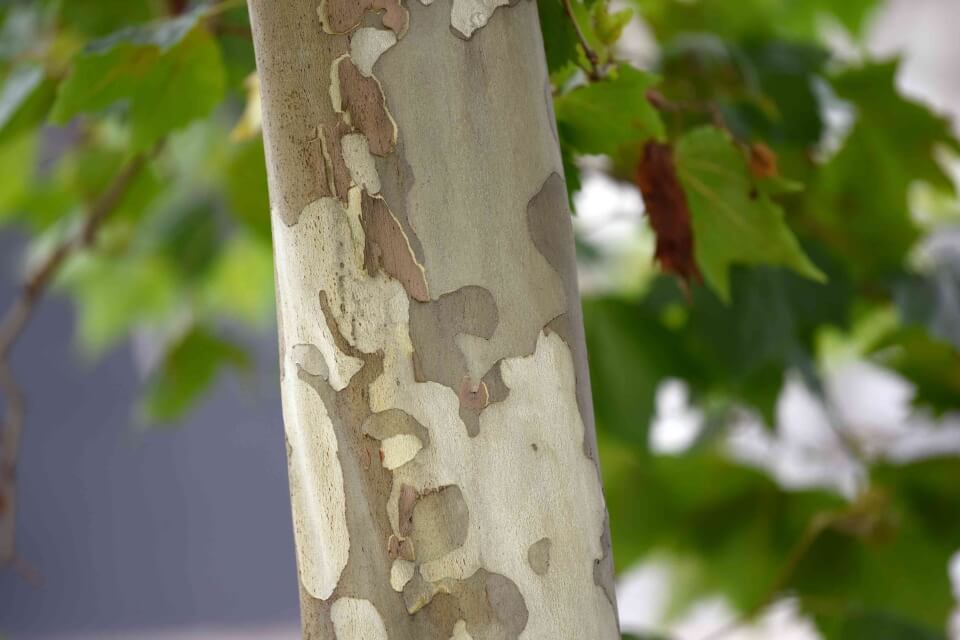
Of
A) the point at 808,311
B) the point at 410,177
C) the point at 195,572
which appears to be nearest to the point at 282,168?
the point at 410,177

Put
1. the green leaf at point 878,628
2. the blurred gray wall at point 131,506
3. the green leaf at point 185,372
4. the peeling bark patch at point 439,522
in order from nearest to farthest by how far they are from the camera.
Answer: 1. the peeling bark patch at point 439,522
2. the green leaf at point 878,628
3. the green leaf at point 185,372
4. the blurred gray wall at point 131,506

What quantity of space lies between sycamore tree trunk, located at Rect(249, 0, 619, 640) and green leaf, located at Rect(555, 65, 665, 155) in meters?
0.03

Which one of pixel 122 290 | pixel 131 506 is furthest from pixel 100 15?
pixel 131 506

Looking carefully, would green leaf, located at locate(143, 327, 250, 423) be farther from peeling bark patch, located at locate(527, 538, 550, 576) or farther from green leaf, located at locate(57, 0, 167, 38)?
peeling bark patch, located at locate(527, 538, 550, 576)

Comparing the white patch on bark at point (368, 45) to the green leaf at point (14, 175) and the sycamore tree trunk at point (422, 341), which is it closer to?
the sycamore tree trunk at point (422, 341)

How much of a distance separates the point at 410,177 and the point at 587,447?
3 cm

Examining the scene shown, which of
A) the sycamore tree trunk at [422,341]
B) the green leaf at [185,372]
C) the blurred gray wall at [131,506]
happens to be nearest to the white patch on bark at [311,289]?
the sycamore tree trunk at [422,341]

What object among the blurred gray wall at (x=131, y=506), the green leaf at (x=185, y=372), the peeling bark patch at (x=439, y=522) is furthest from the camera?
the blurred gray wall at (x=131, y=506)

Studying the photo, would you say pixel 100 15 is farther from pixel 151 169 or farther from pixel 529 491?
pixel 529 491

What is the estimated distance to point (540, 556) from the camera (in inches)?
→ 3.5

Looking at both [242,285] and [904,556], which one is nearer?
[904,556]

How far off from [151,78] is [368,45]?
0.07 metres

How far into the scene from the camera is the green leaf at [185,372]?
35 centimetres

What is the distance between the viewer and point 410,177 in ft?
0.29
